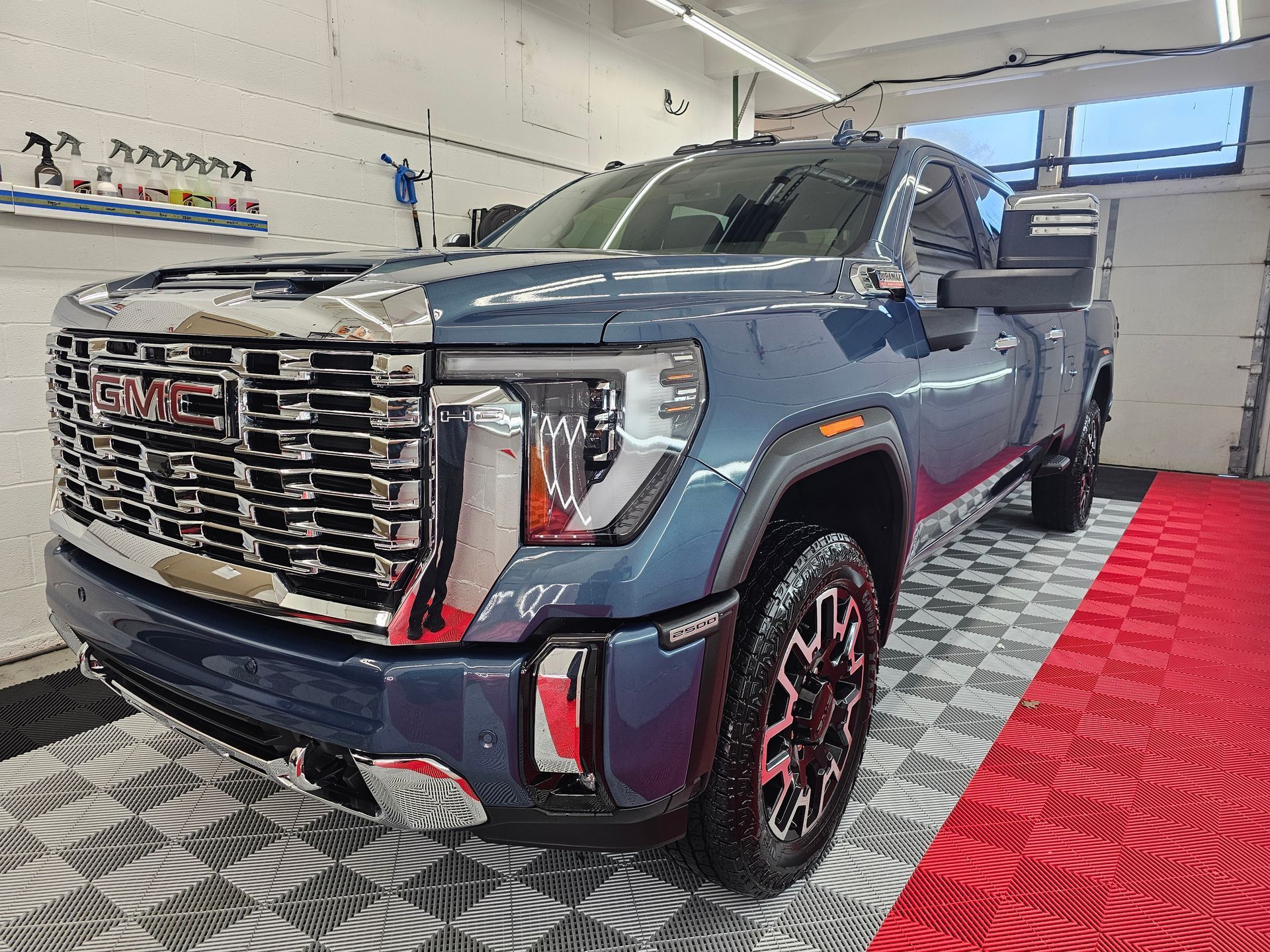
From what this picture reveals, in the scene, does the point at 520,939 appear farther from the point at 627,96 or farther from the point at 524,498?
the point at 627,96

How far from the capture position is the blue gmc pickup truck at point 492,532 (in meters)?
1.16

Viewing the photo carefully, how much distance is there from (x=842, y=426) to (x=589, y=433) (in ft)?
2.10

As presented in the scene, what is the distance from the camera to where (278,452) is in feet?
4.00

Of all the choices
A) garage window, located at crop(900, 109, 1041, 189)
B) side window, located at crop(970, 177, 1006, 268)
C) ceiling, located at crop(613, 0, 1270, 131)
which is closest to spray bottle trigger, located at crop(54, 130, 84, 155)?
side window, located at crop(970, 177, 1006, 268)

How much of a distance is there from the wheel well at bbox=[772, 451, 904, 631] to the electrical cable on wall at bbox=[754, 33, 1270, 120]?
626cm

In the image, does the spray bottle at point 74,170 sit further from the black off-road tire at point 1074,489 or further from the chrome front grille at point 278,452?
the black off-road tire at point 1074,489

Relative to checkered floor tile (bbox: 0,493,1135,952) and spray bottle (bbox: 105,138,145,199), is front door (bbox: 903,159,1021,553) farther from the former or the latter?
spray bottle (bbox: 105,138,145,199)

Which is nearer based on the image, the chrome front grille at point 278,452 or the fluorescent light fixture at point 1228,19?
the chrome front grille at point 278,452

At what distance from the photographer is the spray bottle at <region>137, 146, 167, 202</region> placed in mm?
3168

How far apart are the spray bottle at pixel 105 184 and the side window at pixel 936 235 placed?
2764mm

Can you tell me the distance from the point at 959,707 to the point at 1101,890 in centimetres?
87

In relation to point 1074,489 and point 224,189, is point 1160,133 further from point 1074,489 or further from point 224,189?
point 224,189

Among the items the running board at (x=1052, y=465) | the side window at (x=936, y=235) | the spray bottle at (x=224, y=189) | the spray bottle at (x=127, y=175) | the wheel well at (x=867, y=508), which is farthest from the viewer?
the running board at (x=1052, y=465)

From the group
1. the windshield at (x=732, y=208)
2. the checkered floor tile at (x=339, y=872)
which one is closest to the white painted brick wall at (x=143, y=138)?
the checkered floor tile at (x=339, y=872)
